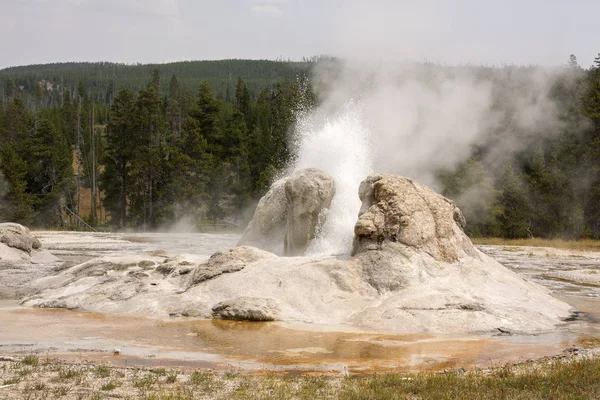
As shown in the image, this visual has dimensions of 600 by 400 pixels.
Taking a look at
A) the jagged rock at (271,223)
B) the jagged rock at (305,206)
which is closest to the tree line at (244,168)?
the jagged rock at (271,223)

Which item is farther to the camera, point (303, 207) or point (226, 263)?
point (303, 207)

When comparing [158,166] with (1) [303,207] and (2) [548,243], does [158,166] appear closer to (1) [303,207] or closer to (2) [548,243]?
(2) [548,243]

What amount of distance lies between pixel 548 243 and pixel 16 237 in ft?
80.2

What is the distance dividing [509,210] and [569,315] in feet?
88.6

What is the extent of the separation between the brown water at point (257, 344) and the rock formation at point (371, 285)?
19.1 inches

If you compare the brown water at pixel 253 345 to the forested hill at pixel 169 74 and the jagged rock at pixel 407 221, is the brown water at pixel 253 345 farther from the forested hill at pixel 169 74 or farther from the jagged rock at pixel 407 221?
the forested hill at pixel 169 74

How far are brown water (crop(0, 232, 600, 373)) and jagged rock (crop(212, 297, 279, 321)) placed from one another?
0.85ft

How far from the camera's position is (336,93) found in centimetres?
4678

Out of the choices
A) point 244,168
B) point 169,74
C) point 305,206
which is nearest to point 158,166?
point 244,168

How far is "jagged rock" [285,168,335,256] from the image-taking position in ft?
52.4

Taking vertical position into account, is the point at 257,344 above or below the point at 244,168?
below

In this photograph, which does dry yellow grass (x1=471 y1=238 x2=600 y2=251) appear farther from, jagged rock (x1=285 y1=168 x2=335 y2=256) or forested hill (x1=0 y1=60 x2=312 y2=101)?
forested hill (x1=0 y1=60 x2=312 y2=101)

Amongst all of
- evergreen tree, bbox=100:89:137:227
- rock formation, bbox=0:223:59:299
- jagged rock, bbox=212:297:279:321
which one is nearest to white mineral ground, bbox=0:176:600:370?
jagged rock, bbox=212:297:279:321

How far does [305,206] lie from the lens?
52.5ft
